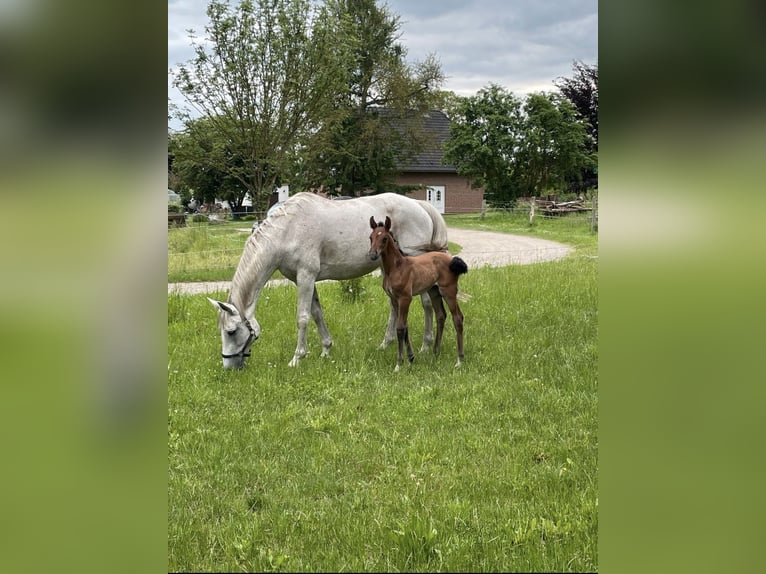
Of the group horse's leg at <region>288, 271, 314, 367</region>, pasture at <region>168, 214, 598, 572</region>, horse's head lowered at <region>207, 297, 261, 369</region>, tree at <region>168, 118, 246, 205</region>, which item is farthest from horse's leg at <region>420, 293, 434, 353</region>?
tree at <region>168, 118, 246, 205</region>

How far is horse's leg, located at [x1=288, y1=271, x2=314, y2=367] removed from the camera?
6.34 metres

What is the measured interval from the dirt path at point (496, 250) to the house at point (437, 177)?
115 centimetres

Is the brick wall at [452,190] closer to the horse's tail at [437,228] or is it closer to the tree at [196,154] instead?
the tree at [196,154]

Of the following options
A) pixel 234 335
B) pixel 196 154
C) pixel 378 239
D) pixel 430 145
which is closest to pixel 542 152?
pixel 430 145

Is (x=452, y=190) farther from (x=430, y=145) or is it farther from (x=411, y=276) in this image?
(x=411, y=276)

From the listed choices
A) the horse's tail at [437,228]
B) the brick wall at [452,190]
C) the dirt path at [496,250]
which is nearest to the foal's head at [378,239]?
the horse's tail at [437,228]

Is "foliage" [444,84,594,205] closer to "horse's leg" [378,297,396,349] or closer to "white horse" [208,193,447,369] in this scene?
"white horse" [208,193,447,369]

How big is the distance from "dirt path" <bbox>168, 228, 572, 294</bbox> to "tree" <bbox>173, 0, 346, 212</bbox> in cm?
321

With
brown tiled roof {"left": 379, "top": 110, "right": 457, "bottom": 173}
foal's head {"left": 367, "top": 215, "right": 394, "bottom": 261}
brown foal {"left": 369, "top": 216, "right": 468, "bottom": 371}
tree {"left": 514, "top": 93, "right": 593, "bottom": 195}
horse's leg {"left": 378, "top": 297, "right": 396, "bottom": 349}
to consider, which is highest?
brown tiled roof {"left": 379, "top": 110, "right": 457, "bottom": 173}

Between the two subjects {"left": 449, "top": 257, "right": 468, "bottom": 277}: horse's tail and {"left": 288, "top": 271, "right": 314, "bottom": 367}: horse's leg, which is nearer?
{"left": 449, "top": 257, "right": 468, "bottom": 277}: horse's tail

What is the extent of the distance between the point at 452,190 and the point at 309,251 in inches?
531

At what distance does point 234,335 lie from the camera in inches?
227
